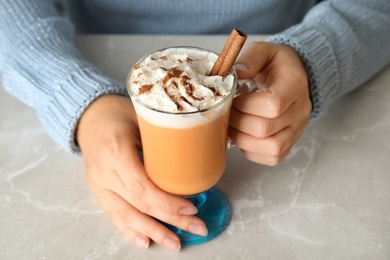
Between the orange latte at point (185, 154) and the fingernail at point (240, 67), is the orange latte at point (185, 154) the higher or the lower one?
the lower one

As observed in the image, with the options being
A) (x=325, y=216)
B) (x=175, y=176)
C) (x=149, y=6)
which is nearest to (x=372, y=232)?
(x=325, y=216)

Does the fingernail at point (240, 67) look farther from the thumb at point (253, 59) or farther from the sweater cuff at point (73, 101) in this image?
the sweater cuff at point (73, 101)

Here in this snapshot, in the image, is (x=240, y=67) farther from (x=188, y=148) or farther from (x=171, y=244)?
(x=171, y=244)

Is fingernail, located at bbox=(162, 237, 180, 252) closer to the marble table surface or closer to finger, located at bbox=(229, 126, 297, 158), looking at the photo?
the marble table surface

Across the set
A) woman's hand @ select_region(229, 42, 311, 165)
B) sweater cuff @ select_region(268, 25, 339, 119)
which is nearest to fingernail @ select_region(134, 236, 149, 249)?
woman's hand @ select_region(229, 42, 311, 165)

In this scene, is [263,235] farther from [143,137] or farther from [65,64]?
[65,64]

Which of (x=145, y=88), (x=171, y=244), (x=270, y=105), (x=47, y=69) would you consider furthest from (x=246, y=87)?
(x=47, y=69)

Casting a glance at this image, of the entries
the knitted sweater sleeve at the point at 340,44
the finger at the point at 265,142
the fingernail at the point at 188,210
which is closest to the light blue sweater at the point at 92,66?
the knitted sweater sleeve at the point at 340,44
